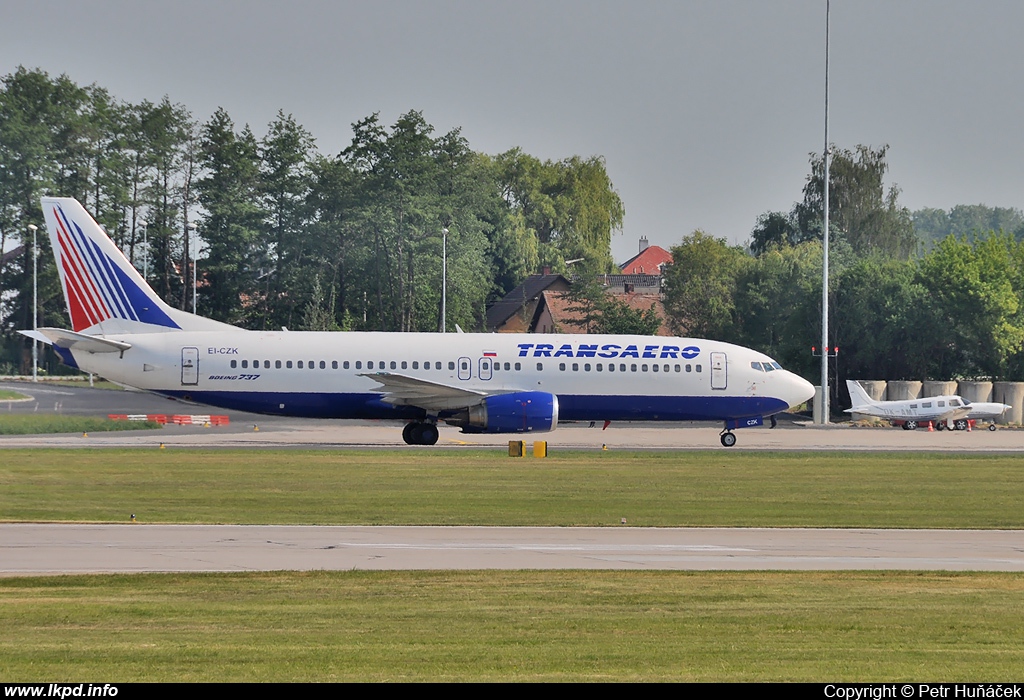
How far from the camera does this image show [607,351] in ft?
145

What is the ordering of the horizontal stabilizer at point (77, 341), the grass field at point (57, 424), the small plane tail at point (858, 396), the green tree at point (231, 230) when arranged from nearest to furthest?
1. the horizontal stabilizer at point (77, 341)
2. the grass field at point (57, 424)
3. the small plane tail at point (858, 396)
4. the green tree at point (231, 230)

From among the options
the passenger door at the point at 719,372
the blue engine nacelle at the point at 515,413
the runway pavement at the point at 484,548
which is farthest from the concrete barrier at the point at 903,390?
the runway pavement at the point at 484,548

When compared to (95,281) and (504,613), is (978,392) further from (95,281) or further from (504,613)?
(504,613)

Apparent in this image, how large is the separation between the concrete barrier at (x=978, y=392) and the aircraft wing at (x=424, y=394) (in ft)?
107

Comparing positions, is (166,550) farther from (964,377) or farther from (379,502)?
(964,377)

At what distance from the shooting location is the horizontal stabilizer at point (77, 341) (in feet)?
133

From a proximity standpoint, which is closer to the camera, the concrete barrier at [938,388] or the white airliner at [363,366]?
the white airliner at [363,366]

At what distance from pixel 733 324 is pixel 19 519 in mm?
62698

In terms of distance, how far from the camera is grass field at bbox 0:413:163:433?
147 feet

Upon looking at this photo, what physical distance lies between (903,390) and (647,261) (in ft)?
324

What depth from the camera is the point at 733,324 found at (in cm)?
8031

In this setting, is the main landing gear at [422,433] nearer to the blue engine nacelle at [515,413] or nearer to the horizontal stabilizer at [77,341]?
the blue engine nacelle at [515,413]

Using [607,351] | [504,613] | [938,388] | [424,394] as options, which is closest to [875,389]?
[938,388]
